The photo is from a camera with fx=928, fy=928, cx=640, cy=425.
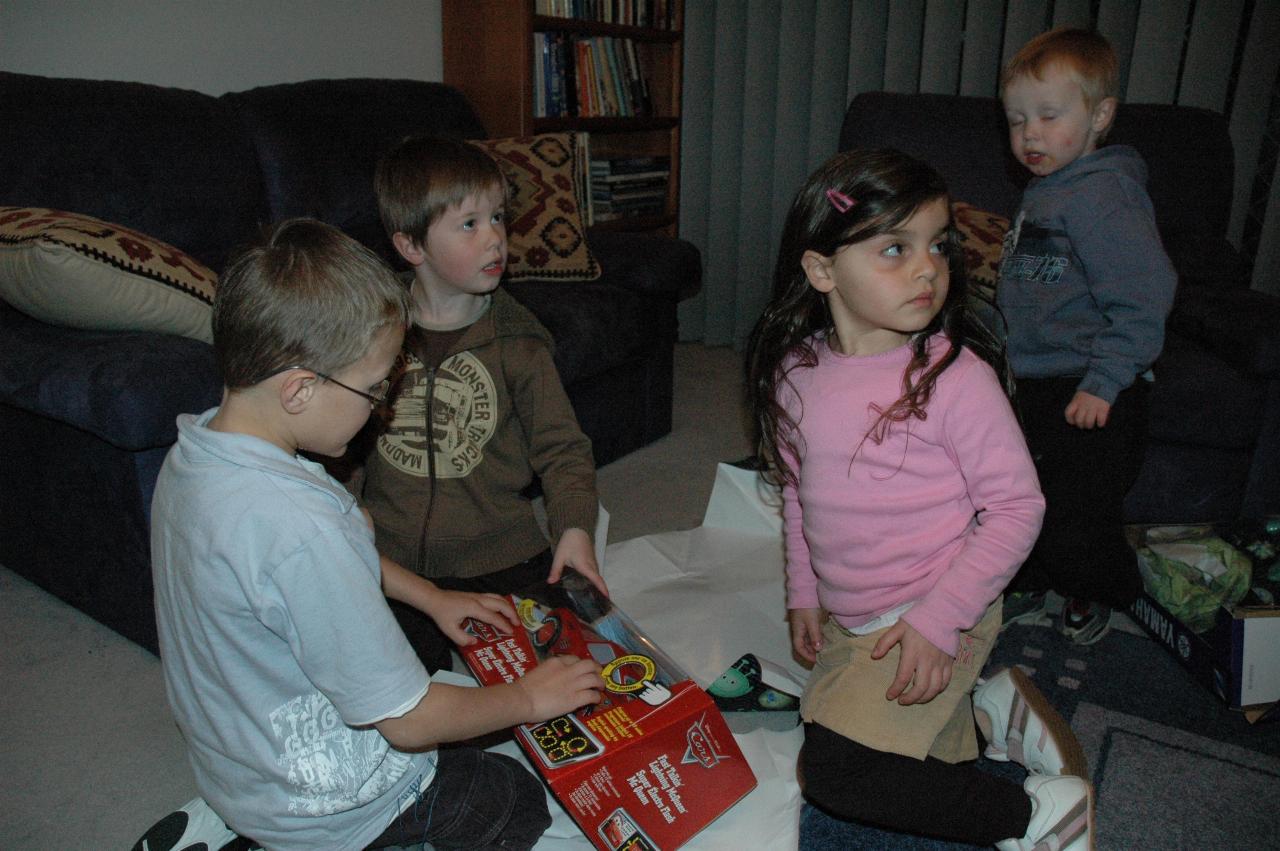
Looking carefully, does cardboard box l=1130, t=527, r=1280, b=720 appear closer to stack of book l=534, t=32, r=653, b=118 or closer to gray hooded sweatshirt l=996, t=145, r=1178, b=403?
gray hooded sweatshirt l=996, t=145, r=1178, b=403

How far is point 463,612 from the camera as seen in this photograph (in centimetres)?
112

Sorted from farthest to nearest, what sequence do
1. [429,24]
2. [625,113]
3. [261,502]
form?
[625,113]
[429,24]
[261,502]

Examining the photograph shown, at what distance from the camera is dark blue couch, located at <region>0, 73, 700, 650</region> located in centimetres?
138

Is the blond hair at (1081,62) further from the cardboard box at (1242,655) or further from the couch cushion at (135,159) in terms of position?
the couch cushion at (135,159)

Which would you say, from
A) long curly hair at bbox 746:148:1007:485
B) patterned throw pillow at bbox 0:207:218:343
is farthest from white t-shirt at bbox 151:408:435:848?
patterned throw pillow at bbox 0:207:218:343

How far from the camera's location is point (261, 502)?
0.79 m

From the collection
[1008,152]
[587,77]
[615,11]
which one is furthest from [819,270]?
[615,11]

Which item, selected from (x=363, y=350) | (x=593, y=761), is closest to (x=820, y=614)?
(x=593, y=761)

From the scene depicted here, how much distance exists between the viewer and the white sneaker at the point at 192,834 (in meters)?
1.04

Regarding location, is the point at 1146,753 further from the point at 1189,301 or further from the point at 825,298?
the point at 1189,301

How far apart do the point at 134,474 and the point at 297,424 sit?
27.2 inches

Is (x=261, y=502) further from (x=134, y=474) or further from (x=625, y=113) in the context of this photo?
(x=625, y=113)

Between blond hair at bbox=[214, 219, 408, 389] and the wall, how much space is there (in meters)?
1.68

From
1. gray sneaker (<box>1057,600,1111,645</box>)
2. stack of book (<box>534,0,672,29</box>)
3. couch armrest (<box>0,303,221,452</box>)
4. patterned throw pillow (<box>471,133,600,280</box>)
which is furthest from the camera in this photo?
stack of book (<box>534,0,672,29</box>)
